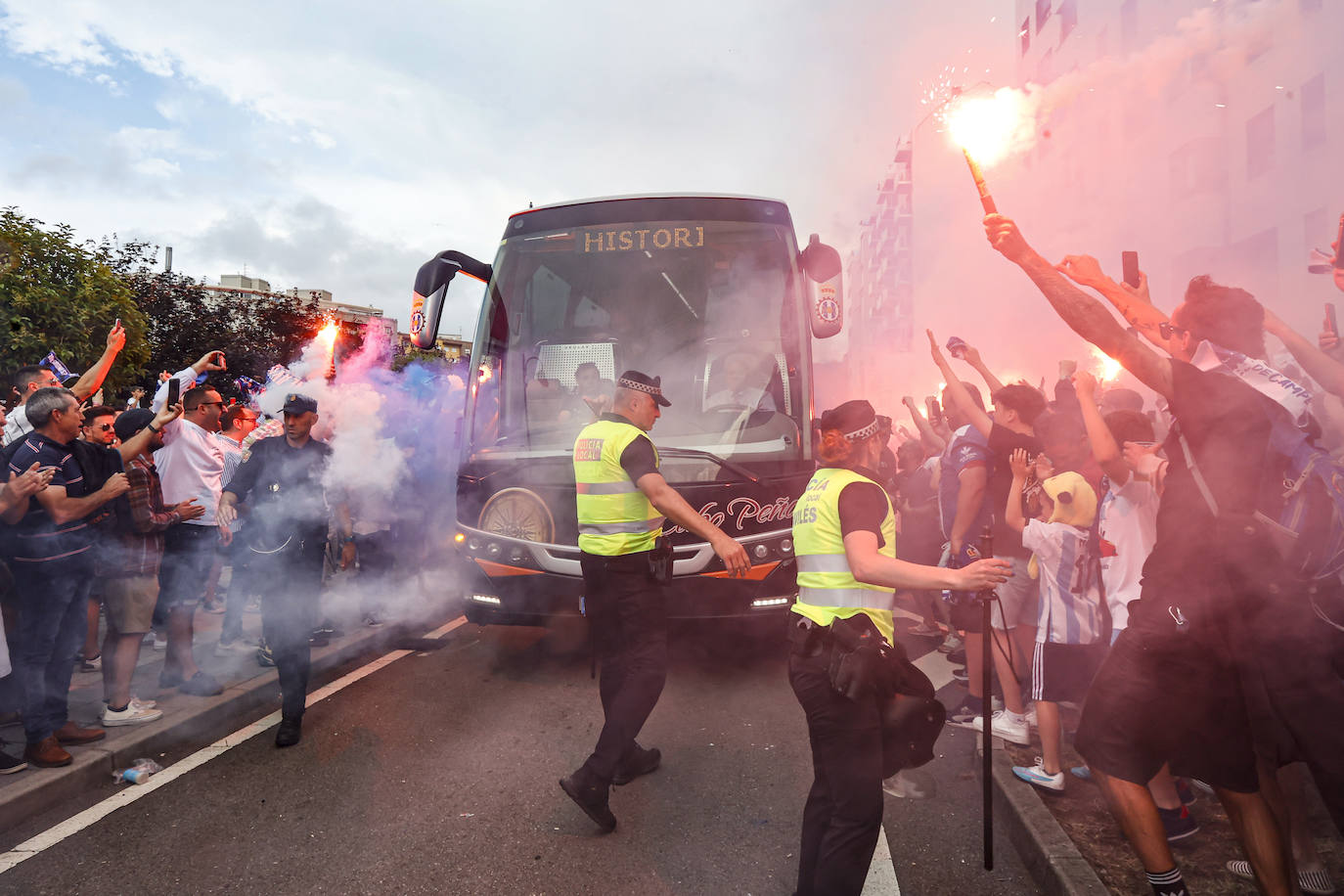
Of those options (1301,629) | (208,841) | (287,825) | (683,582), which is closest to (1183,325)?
(1301,629)

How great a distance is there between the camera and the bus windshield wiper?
16.0 feet

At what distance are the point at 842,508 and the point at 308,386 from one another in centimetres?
569

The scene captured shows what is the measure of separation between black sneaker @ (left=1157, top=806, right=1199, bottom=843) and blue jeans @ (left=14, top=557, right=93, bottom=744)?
4.91 metres

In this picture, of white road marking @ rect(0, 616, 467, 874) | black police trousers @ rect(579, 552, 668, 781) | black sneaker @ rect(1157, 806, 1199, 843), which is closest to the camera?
black sneaker @ rect(1157, 806, 1199, 843)

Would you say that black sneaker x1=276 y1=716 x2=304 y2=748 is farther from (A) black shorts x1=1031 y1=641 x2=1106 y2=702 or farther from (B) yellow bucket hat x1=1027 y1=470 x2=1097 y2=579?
(B) yellow bucket hat x1=1027 y1=470 x2=1097 y2=579

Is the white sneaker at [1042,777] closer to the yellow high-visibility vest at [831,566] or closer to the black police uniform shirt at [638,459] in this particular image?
the yellow high-visibility vest at [831,566]

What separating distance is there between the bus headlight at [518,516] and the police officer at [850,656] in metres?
2.61

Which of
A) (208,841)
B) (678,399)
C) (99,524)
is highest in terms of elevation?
(678,399)

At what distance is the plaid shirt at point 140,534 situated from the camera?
14.5 ft

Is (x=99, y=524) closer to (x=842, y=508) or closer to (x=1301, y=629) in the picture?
(x=842, y=508)

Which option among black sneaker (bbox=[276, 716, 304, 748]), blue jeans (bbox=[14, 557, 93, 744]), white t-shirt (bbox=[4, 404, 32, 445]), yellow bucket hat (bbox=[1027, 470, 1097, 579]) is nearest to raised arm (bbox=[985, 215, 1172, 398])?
yellow bucket hat (bbox=[1027, 470, 1097, 579])

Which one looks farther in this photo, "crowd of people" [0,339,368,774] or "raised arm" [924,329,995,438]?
"raised arm" [924,329,995,438]

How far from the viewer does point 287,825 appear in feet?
10.8

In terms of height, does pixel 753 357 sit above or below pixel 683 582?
above
